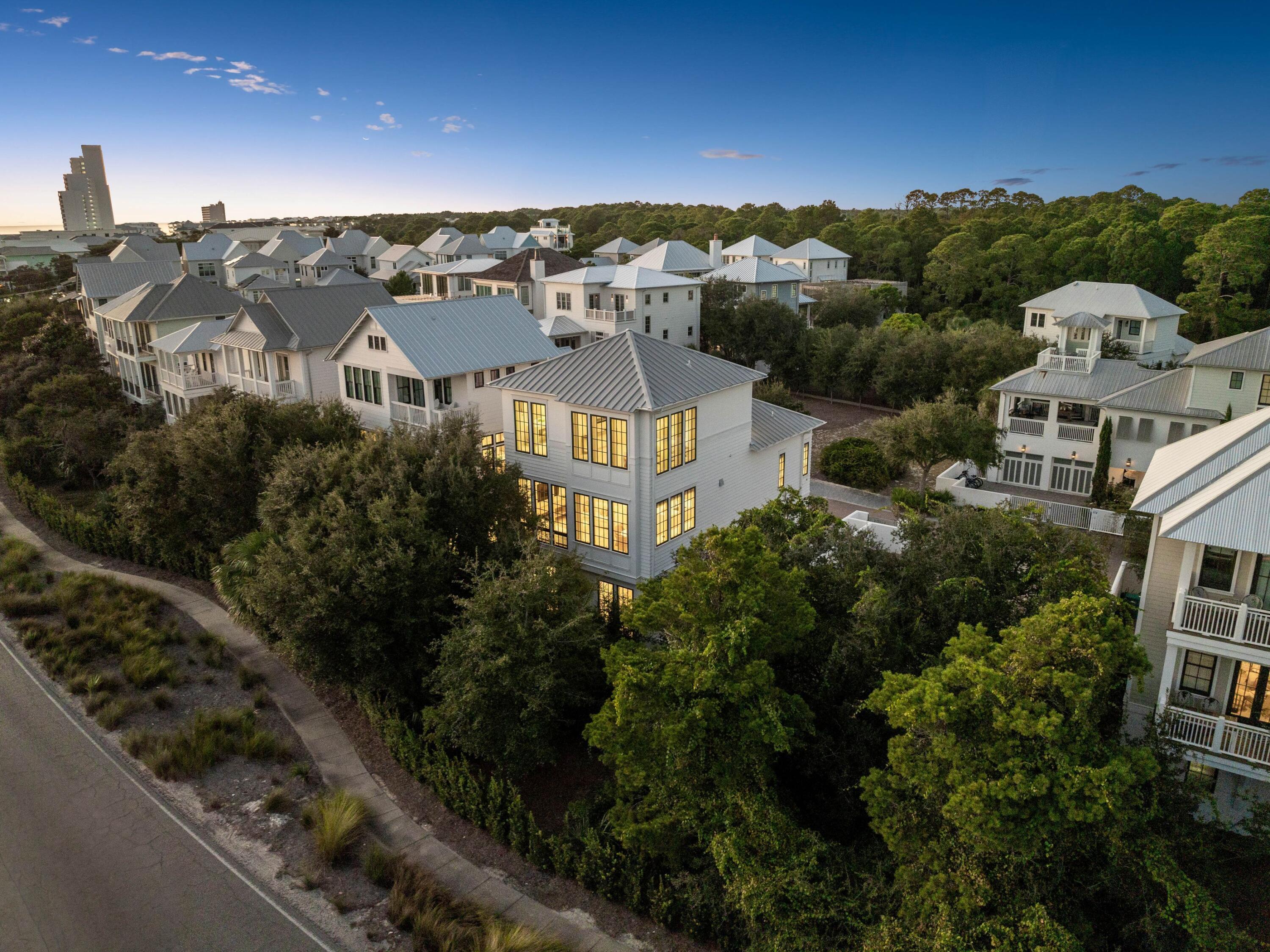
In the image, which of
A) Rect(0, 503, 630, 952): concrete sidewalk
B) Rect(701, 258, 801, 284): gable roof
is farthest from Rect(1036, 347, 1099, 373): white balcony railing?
Rect(0, 503, 630, 952): concrete sidewalk

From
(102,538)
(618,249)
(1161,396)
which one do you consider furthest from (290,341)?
(618,249)

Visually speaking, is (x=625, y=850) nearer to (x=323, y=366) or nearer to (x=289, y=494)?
(x=289, y=494)

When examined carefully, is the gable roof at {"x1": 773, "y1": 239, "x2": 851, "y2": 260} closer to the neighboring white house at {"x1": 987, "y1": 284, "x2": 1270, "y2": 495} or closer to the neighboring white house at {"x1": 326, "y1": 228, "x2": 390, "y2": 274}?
the neighboring white house at {"x1": 987, "y1": 284, "x2": 1270, "y2": 495}

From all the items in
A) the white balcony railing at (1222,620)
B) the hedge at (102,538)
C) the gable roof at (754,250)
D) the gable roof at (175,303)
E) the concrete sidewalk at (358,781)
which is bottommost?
the concrete sidewalk at (358,781)

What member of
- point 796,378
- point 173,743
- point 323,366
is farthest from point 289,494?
point 796,378

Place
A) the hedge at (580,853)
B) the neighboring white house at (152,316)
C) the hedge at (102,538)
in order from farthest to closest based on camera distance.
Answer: the neighboring white house at (152,316), the hedge at (102,538), the hedge at (580,853)

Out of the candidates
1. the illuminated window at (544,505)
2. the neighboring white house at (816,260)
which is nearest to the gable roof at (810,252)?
the neighboring white house at (816,260)

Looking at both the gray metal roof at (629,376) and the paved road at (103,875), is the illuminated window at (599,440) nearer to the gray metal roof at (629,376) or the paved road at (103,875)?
the gray metal roof at (629,376)

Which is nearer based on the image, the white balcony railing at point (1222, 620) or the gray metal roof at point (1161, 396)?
the white balcony railing at point (1222, 620)
